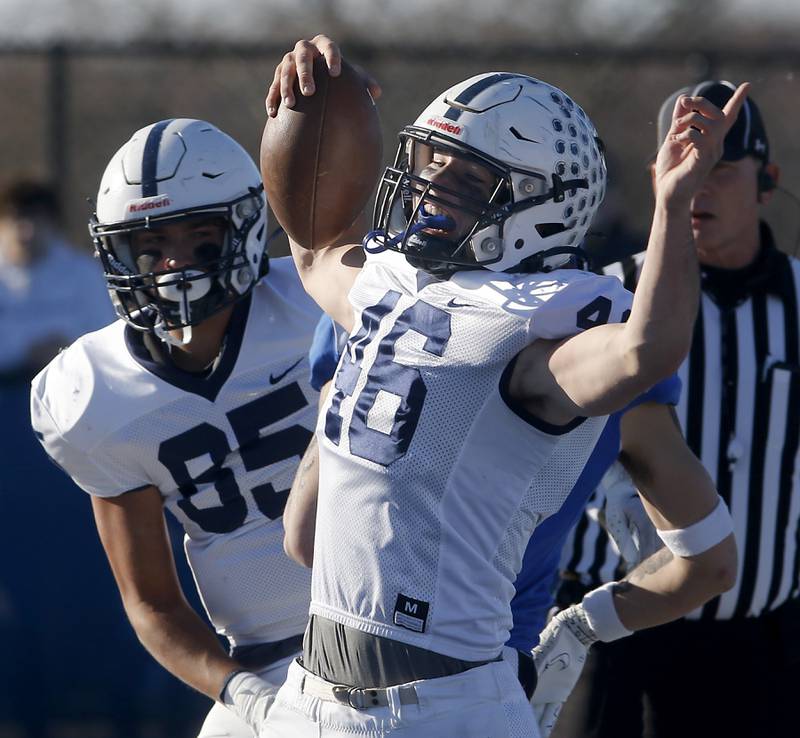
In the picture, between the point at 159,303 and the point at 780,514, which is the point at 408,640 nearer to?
the point at 159,303

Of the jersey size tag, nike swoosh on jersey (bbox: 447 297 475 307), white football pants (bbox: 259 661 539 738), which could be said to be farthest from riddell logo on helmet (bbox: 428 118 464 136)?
white football pants (bbox: 259 661 539 738)

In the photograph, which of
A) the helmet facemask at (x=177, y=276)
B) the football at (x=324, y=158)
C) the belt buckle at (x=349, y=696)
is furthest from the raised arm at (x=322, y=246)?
the belt buckle at (x=349, y=696)

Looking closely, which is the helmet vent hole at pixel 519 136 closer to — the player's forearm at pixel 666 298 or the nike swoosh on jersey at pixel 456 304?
the nike swoosh on jersey at pixel 456 304

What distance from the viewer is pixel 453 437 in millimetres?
2508

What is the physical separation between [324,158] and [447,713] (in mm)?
1318

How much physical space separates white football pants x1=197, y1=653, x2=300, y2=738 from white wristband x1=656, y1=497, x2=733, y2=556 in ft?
3.00

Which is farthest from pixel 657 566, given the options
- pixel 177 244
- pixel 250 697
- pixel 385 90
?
→ pixel 385 90

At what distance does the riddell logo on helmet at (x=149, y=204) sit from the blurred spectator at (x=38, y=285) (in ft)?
9.16

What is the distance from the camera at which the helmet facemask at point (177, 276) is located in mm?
3484

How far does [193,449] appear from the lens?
3.49m

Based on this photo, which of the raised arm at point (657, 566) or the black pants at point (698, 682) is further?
the black pants at point (698, 682)

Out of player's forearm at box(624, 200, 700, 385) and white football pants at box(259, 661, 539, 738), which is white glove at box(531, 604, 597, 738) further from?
player's forearm at box(624, 200, 700, 385)

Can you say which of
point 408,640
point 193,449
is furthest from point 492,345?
point 193,449

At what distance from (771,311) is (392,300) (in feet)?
5.45
